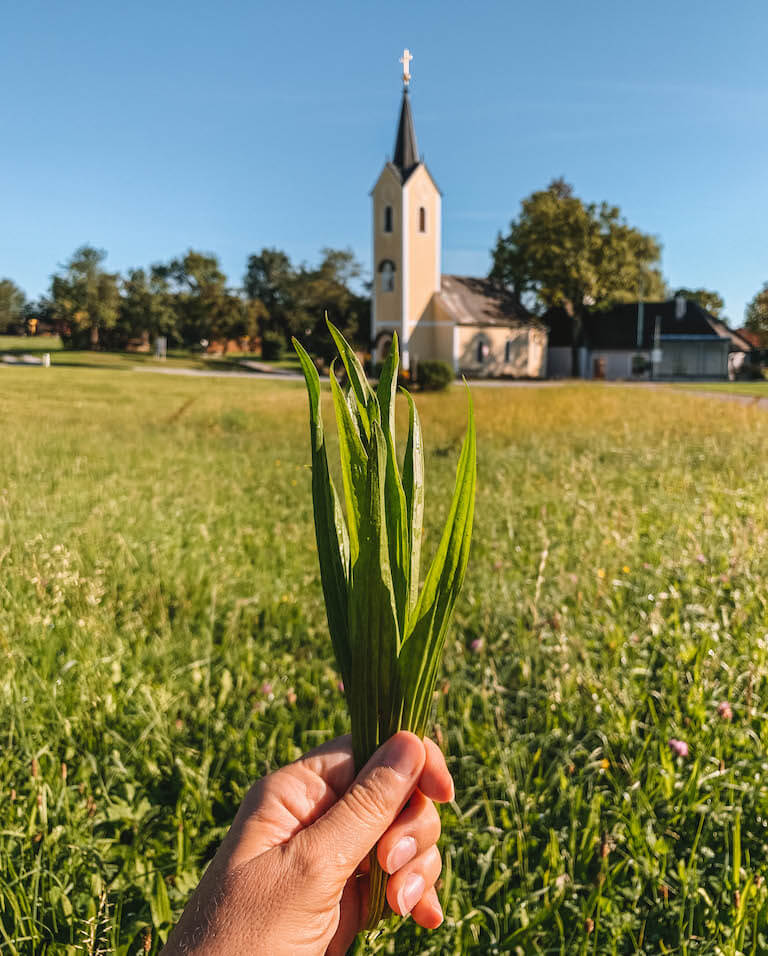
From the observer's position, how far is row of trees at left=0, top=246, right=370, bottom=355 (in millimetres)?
10734

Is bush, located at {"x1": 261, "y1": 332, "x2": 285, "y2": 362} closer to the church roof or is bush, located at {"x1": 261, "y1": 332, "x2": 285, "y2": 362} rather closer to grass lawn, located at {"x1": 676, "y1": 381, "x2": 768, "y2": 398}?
the church roof

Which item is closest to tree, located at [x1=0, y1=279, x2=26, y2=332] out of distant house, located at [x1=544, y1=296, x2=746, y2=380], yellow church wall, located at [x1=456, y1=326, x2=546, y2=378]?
yellow church wall, located at [x1=456, y1=326, x2=546, y2=378]

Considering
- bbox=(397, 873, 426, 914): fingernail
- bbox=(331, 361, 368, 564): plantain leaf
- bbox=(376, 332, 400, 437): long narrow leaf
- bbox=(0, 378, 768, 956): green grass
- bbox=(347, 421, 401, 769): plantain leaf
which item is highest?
bbox=(376, 332, 400, 437): long narrow leaf

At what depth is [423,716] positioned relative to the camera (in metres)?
0.72

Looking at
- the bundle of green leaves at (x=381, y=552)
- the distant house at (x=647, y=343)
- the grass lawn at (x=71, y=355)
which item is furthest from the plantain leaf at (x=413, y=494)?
the distant house at (x=647, y=343)

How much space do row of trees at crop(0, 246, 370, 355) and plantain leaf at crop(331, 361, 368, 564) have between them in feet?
0.69

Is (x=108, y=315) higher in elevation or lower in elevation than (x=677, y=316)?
lower

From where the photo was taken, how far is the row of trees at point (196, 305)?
423 inches

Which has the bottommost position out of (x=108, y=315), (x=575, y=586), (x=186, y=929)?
(x=575, y=586)

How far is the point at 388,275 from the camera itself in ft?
112

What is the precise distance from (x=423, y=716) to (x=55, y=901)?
1.11 metres

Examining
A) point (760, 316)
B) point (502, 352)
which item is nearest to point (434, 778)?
point (502, 352)

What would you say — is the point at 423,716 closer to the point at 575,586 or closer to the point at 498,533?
the point at 575,586

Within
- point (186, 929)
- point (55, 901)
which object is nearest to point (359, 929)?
point (186, 929)
